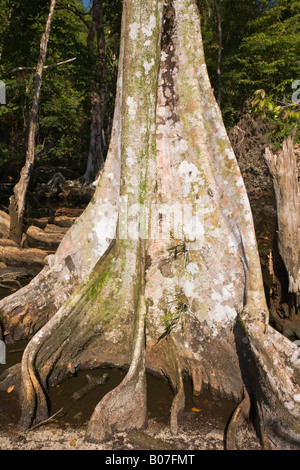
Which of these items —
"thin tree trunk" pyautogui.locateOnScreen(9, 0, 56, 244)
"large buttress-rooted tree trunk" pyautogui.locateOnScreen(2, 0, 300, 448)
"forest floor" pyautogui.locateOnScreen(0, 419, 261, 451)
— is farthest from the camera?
"thin tree trunk" pyautogui.locateOnScreen(9, 0, 56, 244)

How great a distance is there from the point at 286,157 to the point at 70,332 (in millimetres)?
3809

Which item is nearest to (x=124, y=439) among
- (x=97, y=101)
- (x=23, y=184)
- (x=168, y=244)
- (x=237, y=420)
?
(x=237, y=420)

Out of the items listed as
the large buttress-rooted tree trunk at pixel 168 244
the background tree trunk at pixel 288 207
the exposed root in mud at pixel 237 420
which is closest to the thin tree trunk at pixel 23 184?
the large buttress-rooted tree trunk at pixel 168 244

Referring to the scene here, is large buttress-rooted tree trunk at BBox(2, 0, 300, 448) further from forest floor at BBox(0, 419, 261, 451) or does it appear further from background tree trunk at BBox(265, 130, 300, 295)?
background tree trunk at BBox(265, 130, 300, 295)

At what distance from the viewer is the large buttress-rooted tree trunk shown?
3.86 m

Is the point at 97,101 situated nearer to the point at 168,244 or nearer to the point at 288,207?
the point at 288,207

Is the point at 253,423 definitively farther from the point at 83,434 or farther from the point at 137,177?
the point at 137,177

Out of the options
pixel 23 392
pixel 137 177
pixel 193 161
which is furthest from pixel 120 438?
pixel 193 161

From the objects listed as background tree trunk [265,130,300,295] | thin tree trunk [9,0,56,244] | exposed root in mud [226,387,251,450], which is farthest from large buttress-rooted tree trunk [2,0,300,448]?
thin tree trunk [9,0,56,244]

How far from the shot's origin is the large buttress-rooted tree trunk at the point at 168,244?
3.86 m

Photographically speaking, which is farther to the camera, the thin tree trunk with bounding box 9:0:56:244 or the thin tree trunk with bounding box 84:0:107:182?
the thin tree trunk with bounding box 84:0:107:182

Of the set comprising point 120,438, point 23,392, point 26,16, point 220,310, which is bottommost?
point 120,438

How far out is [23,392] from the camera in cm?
345

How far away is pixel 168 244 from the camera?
13.7 feet
